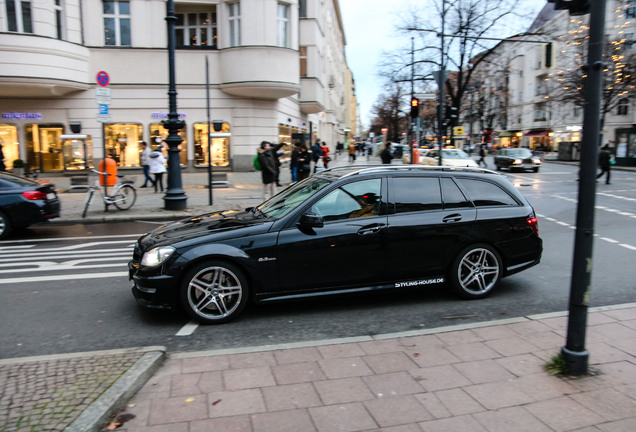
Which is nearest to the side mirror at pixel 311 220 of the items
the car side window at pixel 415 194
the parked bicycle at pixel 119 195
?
the car side window at pixel 415 194

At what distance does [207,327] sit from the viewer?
16.0 feet

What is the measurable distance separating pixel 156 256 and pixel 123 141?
21530 millimetres

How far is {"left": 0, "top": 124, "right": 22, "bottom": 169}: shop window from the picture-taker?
75.6ft

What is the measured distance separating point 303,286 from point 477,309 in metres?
1.96

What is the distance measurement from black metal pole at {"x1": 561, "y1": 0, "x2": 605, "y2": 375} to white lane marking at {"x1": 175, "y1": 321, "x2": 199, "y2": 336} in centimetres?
327

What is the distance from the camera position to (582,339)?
3.63 metres

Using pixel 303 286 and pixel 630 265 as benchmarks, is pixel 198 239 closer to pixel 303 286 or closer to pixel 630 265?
pixel 303 286

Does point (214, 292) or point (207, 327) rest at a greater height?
point (214, 292)

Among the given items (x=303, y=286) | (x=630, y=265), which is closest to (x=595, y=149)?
(x=303, y=286)

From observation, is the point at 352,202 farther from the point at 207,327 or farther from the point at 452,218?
the point at 207,327

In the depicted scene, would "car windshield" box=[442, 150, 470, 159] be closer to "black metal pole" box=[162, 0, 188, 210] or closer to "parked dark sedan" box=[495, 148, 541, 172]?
"parked dark sedan" box=[495, 148, 541, 172]

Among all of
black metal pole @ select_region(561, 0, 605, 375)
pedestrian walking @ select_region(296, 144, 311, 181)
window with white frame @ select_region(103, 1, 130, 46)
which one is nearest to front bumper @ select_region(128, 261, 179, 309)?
black metal pole @ select_region(561, 0, 605, 375)

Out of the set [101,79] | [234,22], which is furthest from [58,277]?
[234,22]

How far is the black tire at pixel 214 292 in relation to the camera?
482 cm
